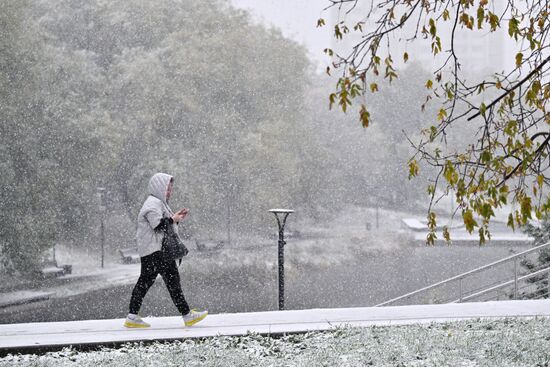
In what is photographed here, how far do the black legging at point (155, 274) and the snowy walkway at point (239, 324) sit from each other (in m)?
0.28

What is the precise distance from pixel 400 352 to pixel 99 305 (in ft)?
72.8

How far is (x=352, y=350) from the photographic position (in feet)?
21.0

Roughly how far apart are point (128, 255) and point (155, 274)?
1086 inches

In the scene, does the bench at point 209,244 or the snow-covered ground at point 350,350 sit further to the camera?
the bench at point 209,244

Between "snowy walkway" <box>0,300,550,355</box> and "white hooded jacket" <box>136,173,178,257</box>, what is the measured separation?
891mm

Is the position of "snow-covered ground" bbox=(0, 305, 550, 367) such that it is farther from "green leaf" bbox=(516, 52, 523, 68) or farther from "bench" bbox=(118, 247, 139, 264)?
"bench" bbox=(118, 247, 139, 264)

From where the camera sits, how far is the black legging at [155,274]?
7.59 meters

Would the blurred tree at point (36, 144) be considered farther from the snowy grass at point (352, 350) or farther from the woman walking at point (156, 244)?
the snowy grass at point (352, 350)

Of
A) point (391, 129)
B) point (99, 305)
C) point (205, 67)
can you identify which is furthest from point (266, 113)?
point (391, 129)

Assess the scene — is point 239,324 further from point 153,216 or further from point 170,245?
point 153,216

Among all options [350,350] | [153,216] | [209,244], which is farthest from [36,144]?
[350,350]

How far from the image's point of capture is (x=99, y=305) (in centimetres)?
2686

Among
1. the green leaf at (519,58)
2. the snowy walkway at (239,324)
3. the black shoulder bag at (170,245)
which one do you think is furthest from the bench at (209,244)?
the green leaf at (519,58)

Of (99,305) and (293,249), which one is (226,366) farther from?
(293,249)
